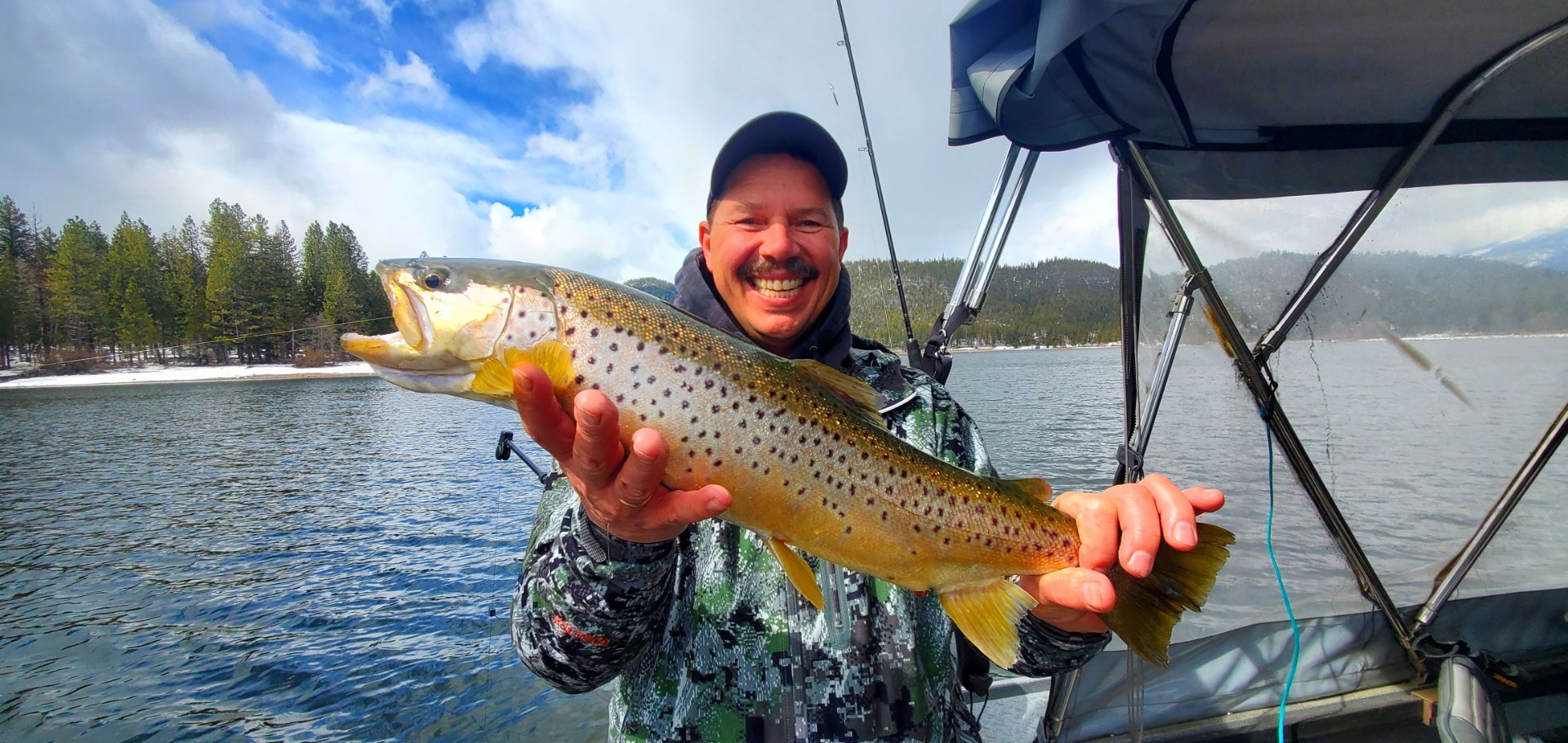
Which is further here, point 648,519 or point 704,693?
point 704,693

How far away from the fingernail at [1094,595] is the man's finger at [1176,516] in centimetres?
26

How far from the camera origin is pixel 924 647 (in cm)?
271

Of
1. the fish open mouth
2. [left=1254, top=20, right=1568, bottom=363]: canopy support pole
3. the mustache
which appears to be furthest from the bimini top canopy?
the fish open mouth

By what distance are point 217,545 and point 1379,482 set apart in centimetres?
1814

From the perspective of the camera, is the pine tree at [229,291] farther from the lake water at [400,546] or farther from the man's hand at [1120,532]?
Answer: the man's hand at [1120,532]

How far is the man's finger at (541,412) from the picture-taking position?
187 cm

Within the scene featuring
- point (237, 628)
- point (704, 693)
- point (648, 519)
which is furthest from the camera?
point (237, 628)

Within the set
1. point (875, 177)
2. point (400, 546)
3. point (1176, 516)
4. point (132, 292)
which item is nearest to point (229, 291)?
point (132, 292)

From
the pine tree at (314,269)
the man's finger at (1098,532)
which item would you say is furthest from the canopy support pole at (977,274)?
the pine tree at (314,269)

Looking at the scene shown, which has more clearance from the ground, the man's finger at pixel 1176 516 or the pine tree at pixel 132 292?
the pine tree at pixel 132 292

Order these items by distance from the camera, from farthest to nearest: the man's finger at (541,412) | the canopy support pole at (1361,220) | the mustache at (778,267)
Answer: the canopy support pole at (1361,220), the mustache at (778,267), the man's finger at (541,412)

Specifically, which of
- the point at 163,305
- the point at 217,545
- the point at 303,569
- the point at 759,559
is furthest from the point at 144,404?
the point at 759,559

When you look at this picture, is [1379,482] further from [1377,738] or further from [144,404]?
[144,404]

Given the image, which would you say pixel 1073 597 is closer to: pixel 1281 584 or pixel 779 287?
pixel 779 287
